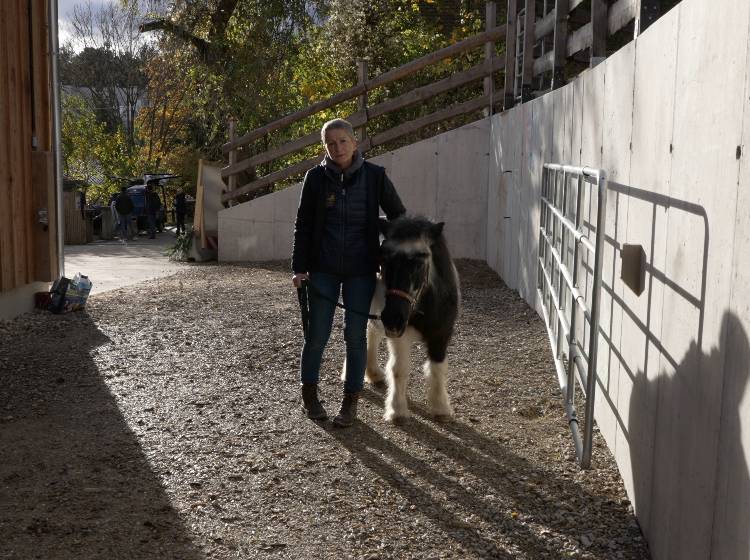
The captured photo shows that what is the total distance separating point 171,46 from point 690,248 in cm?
1690

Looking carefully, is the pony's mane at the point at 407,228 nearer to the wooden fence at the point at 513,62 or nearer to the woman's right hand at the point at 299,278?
the woman's right hand at the point at 299,278

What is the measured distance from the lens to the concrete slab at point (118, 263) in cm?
1216

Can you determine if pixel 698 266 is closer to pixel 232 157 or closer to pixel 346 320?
pixel 346 320

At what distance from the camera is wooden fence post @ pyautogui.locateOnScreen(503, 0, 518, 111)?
11734 millimetres

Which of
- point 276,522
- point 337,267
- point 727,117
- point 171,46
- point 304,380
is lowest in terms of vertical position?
point 276,522

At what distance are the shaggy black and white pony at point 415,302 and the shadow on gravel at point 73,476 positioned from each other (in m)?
1.52

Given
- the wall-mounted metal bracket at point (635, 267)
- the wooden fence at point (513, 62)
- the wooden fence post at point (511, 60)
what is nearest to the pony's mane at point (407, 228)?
the wall-mounted metal bracket at point (635, 267)

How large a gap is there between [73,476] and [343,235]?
Result: 1.94m

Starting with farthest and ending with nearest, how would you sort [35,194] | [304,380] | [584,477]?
[35,194]
[304,380]
[584,477]

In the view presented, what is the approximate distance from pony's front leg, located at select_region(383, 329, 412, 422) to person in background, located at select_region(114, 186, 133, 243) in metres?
15.7

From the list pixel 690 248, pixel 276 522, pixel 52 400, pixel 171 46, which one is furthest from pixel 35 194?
pixel 171 46

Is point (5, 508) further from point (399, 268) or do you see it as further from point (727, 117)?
point (727, 117)

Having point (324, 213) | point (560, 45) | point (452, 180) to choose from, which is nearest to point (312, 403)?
point (324, 213)

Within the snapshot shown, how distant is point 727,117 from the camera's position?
2.43 meters
